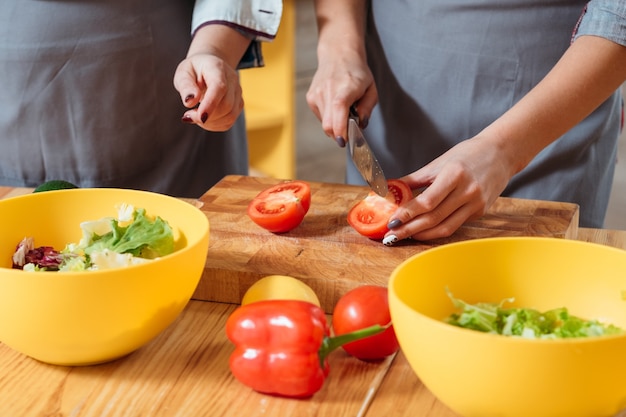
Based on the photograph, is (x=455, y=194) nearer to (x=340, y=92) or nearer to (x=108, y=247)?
(x=340, y=92)

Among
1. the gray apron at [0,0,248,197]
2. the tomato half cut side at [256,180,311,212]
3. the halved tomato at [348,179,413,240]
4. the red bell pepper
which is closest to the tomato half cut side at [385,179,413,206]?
the halved tomato at [348,179,413,240]

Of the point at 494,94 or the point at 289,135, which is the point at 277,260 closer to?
the point at 494,94

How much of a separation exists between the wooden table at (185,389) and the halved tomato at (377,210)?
337 mm

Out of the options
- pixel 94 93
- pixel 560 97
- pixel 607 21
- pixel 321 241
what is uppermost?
pixel 607 21

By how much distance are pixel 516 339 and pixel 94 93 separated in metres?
1.26

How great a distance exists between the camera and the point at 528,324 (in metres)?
0.85

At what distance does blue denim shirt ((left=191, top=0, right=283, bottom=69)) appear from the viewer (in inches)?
66.1

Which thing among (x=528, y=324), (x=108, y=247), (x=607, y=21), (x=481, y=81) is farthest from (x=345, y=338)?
(x=481, y=81)

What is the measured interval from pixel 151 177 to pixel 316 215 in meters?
0.58

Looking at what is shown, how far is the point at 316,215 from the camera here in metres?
1.47

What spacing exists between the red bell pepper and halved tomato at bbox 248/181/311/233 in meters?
0.42

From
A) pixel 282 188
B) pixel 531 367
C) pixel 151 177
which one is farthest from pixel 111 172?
pixel 531 367

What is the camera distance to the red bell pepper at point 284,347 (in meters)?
0.91

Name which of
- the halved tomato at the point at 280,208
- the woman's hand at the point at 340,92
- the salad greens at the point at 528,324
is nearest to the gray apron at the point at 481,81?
the woman's hand at the point at 340,92
